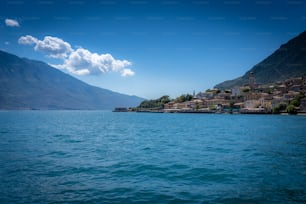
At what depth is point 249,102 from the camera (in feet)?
376

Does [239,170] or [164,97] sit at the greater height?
[164,97]

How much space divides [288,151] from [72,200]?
14.7 metres

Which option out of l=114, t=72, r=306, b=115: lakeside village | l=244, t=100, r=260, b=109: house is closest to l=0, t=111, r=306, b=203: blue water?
l=114, t=72, r=306, b=115: lakeside village

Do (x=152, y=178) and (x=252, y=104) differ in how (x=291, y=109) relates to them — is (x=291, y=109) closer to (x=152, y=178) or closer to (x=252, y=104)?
(x=252, y=104)

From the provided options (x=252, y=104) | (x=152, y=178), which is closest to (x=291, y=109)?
(x=252, y=104)

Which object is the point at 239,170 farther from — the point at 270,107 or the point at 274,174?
the point at 270,107

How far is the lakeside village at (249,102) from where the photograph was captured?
96.1 m

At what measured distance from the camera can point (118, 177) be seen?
31.8 feet

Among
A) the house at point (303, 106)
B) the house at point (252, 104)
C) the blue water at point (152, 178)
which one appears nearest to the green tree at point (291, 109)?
the house at point (303, 106)

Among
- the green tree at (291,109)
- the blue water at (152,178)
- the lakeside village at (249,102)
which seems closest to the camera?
the blue water at (152,178)

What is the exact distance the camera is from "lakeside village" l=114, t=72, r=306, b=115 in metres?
96.1

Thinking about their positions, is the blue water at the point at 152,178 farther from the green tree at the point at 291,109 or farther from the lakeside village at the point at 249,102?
the lakeside village at the point at 249,102

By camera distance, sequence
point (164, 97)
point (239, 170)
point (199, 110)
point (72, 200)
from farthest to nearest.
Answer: point (164, 97), point (199, 110), point (239, 170), point (72, 200)

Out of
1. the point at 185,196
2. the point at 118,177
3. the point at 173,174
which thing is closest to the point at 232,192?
the point at 185,196
